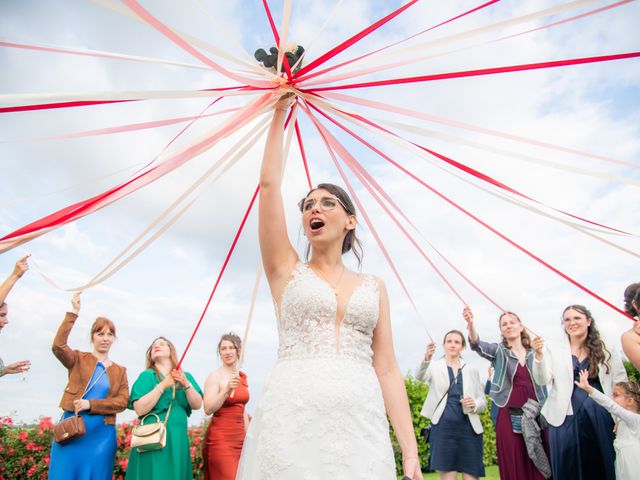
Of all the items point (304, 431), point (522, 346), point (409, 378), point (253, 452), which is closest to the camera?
point (304, 431)

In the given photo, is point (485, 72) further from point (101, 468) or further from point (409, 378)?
point (409, 378)

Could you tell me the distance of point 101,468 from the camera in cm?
481

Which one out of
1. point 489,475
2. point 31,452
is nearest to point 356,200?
point 31,452

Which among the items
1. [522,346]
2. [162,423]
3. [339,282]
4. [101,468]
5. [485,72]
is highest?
[485,72]

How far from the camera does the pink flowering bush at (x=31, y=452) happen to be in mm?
7090

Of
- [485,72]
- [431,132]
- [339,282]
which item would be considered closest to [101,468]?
[339,282]

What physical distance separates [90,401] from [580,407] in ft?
14.3

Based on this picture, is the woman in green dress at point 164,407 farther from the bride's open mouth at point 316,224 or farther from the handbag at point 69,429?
the bride's open mouth at point 316,224

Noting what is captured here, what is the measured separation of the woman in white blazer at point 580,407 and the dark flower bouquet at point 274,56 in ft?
12.9

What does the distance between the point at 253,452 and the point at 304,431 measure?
29cm

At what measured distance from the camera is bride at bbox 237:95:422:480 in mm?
2080

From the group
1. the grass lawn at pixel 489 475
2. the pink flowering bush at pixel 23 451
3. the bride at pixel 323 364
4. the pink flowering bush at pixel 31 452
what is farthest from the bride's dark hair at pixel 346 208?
the grass lawn at pixel 489 475

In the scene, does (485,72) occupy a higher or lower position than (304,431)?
higher

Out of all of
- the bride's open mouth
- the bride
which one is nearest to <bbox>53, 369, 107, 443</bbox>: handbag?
the bride
